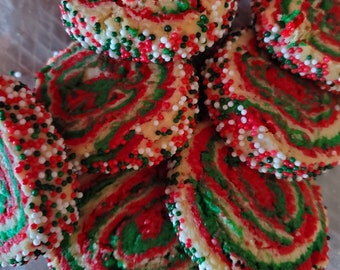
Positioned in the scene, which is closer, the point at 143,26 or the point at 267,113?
the point at 143,26

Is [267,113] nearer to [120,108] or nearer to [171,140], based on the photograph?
[171,140]

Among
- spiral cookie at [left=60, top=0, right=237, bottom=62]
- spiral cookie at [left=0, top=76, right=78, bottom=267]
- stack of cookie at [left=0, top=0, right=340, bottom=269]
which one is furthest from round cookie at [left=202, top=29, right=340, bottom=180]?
spiral cookie at [left=0, top=76, right=78, bottom=267]

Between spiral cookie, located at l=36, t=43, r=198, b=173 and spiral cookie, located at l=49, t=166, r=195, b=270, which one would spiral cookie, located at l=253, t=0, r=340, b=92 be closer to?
spiral cookie, located at l=36, t=43, r=198, b=173

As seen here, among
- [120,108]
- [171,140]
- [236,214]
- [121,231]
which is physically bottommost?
[236,214]

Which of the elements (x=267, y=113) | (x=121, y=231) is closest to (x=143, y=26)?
(x=267, y=113)

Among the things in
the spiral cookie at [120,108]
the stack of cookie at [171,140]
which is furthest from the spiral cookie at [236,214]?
the spiral cookie at [120,108]

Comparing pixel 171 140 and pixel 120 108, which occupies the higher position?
pixel 120 108

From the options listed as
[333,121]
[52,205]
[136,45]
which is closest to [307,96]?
[333,121]
